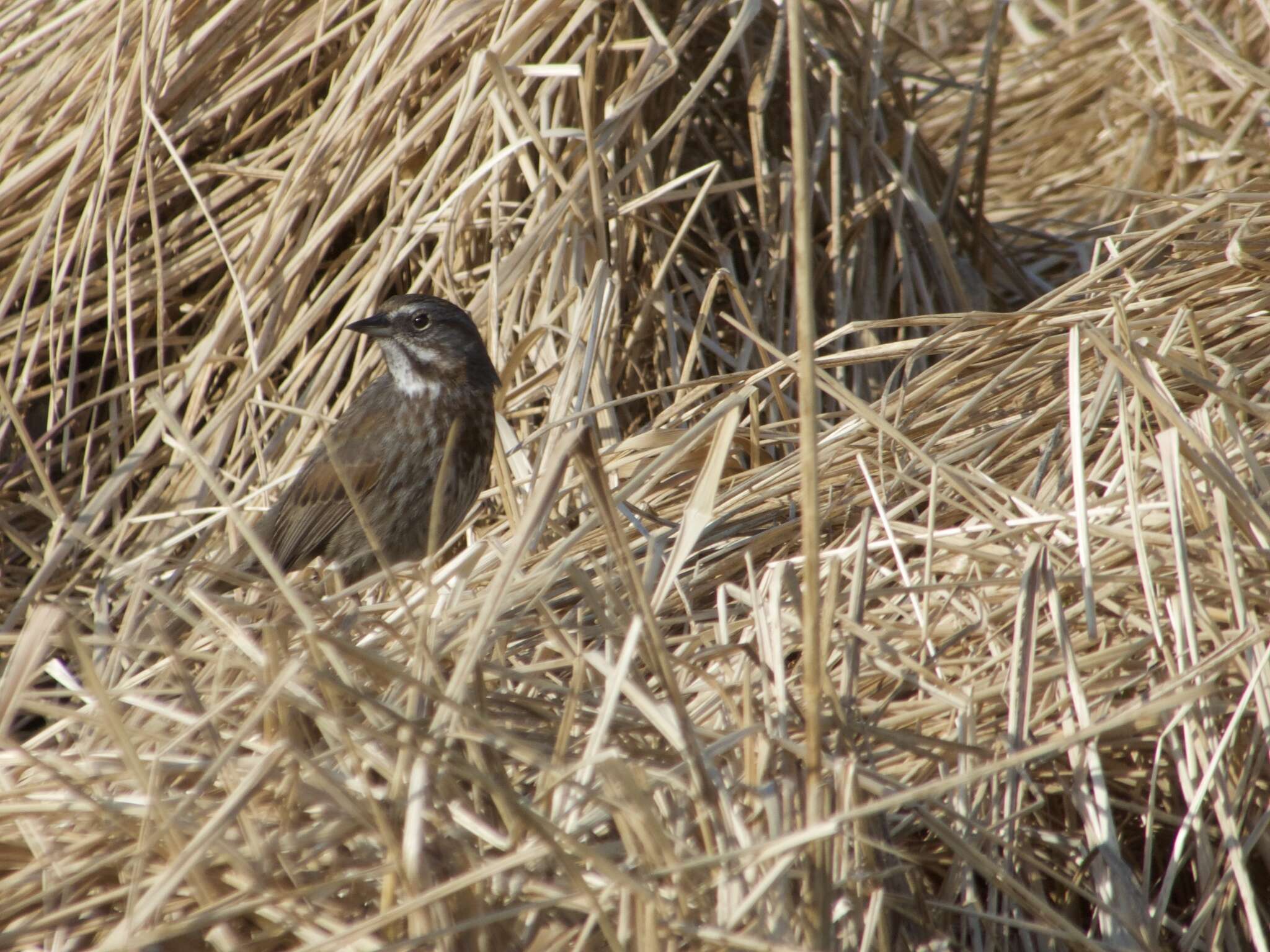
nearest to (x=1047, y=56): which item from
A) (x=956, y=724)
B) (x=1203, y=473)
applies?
(x=1203, y=473)

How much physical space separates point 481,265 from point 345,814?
7.73ft

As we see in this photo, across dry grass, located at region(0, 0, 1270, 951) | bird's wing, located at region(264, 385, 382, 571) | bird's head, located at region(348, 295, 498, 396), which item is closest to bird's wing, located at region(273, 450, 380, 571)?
bird's wing, located at region(264, 385, 382, 571)

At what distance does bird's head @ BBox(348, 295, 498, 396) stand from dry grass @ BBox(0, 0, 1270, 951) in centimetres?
18

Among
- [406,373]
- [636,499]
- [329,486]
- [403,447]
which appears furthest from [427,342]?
[636,499]

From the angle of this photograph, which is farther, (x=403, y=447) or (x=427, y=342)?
(x=403, y=447)

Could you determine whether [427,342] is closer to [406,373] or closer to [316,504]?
[406,373]

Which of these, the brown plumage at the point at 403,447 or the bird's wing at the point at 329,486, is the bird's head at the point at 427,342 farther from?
the bird's wing at the point at 329,486

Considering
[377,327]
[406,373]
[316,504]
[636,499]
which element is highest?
[377,327]

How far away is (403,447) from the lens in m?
3.78

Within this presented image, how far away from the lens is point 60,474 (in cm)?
396

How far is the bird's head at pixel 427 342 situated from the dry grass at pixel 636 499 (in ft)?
0.58

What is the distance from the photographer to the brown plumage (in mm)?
3658

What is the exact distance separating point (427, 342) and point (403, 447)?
1.05 feet

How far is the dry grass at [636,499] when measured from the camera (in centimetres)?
200
